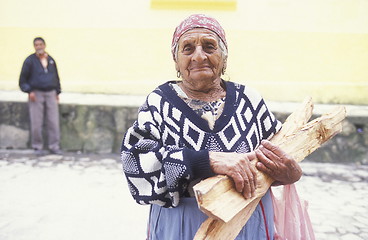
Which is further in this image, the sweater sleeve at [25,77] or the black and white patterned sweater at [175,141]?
the sweater sleeve at [25,77]

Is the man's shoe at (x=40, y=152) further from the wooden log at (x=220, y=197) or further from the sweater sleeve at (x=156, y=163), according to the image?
the wooden log at (x=220, y=197)

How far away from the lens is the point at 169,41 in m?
6.70

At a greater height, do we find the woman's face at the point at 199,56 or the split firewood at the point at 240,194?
the woman's face at the point at 199,56

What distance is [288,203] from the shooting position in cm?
186

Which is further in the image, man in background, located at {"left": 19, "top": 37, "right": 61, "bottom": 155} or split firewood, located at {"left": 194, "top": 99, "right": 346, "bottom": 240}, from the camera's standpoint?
man in background, located at {"left": 19, "top": 37, "right": 61, "bottom": 155}

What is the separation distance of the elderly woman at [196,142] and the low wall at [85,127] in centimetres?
439

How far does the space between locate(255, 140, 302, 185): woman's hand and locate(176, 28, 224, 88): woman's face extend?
1.17 feet

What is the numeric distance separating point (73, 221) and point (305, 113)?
262 centimetres

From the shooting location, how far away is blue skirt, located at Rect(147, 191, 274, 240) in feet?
4.78

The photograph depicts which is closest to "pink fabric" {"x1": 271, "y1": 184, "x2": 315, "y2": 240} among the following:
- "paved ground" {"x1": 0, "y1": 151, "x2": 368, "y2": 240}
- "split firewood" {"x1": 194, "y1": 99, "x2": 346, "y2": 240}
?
"split firewood" {"x1": 194, "y1": 99, "x2": 346, "y2": 240}

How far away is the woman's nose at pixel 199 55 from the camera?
1461 mm

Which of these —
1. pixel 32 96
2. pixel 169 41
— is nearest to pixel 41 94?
pixel 32 96

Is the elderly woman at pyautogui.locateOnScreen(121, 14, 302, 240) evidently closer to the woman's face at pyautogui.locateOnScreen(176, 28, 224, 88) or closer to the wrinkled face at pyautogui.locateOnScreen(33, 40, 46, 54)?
the woman's face at pyautogui.locateOnScreen(176, 28, 224, 88)

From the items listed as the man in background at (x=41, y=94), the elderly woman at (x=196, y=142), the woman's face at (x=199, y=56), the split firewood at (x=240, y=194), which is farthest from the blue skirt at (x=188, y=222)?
the man in background at (x=41, y=94)
